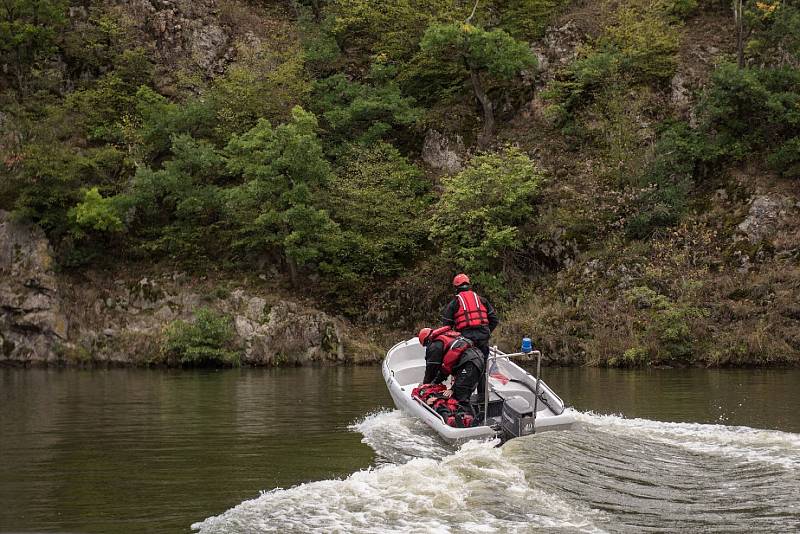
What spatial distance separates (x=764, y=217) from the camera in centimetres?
2648

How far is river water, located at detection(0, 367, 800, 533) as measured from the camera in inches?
276

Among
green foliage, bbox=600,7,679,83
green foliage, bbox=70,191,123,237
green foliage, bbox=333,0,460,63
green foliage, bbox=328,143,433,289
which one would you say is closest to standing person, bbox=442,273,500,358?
green foliage, bbox=328,143,433,289

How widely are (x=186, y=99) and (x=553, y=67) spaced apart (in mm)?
16443

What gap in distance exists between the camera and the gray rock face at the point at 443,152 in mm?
34250

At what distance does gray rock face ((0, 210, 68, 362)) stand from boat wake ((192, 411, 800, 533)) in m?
22.0

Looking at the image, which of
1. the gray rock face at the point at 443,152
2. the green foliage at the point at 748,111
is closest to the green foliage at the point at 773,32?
the green foliage at the point at 748,111

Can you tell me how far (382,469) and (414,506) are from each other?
148 cm

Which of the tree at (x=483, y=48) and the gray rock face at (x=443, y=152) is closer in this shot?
the tree at (x=483, y=48)

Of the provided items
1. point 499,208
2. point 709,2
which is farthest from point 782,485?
point 709,2

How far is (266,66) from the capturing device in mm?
37562

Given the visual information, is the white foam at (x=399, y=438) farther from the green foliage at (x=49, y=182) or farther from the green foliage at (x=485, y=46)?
the green foliage at (x=485, y=46)

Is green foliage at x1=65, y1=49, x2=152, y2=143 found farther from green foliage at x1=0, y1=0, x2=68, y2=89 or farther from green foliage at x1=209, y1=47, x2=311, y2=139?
green foliage at x1=209, y1=47, x2=311, y2=139

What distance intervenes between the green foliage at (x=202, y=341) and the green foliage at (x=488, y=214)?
326 inches

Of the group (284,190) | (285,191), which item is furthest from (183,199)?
(285,191)
